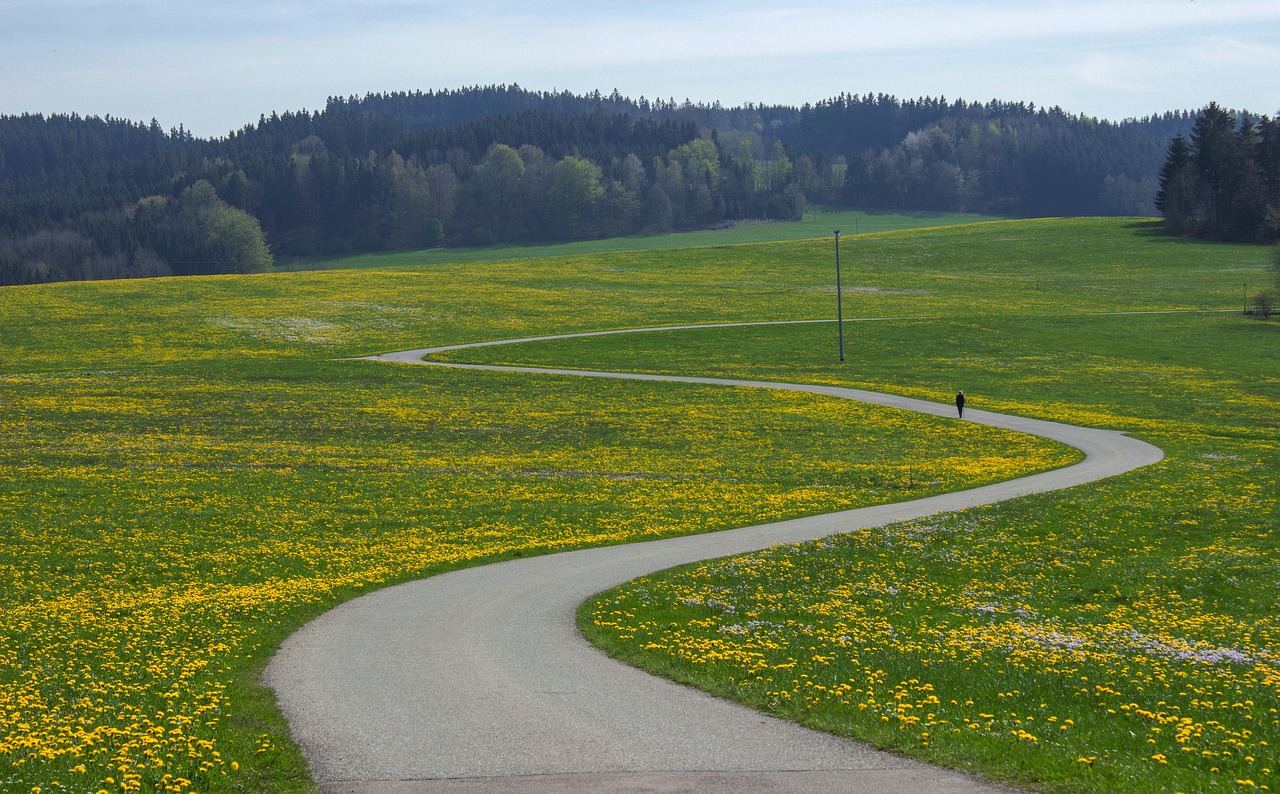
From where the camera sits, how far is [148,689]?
46.4 feet

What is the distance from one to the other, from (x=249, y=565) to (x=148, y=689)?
9620 millimetres

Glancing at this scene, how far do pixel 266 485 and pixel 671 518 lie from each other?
12.9 meters

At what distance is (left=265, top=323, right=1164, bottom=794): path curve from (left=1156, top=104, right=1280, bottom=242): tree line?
125360 mm

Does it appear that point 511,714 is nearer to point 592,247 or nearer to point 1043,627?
point 1043,627

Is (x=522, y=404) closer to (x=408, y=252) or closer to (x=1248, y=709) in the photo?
(x=1248, y=709)

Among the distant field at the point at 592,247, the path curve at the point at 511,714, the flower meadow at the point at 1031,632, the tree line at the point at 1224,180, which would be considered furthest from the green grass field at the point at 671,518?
the distant field at the point at 592,247

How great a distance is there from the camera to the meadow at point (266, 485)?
13.5 meters

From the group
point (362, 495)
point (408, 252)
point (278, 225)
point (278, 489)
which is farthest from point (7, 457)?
point (278, 225)

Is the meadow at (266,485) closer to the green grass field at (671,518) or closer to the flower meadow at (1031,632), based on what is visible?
the green grass field at (671,518)

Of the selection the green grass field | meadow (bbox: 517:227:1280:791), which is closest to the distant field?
the green grass field

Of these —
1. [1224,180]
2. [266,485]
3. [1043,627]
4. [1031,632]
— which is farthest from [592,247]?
[1031,632]

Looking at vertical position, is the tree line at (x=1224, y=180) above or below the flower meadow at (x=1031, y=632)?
above

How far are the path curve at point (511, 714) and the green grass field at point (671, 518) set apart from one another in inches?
24.0

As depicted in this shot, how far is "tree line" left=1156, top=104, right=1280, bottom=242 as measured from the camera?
125 meters
